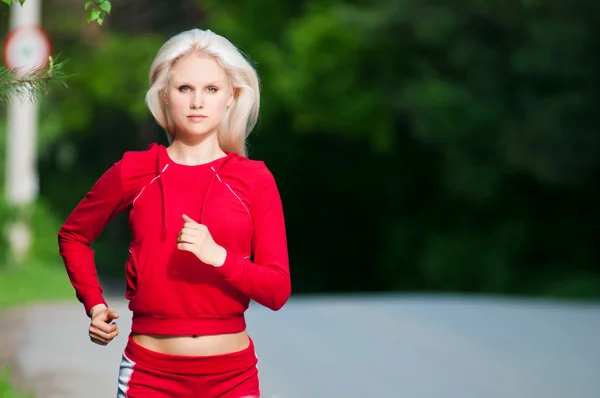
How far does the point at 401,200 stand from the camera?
2666cm

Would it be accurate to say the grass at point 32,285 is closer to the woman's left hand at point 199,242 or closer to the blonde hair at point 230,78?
the blonde hair at point 230,78

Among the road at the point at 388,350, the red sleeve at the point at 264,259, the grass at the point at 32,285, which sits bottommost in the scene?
the grass at the point at 32,285

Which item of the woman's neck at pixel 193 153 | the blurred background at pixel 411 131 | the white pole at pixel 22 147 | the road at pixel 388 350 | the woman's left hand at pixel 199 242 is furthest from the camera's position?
the blurred background at pixel 411 131

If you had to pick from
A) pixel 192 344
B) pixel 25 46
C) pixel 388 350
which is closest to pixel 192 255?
pixel 192 344

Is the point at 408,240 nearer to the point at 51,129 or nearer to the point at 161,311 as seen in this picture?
the point at 51,129

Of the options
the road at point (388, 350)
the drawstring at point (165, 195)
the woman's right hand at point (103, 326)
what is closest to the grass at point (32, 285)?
the road at point (388, 350)

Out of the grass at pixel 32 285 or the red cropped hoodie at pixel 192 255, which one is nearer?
the red cropped hoodie at pixel 192 255

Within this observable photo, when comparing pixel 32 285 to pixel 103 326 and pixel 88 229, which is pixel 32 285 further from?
pixel 103 326

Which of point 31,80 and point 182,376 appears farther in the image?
point 31,80

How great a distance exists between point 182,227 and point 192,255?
0.10m

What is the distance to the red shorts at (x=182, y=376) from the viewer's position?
130 inches

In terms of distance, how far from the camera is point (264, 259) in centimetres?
331

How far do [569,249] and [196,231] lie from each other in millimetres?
17539

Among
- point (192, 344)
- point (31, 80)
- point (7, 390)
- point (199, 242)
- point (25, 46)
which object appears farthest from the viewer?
point (25, 46)
